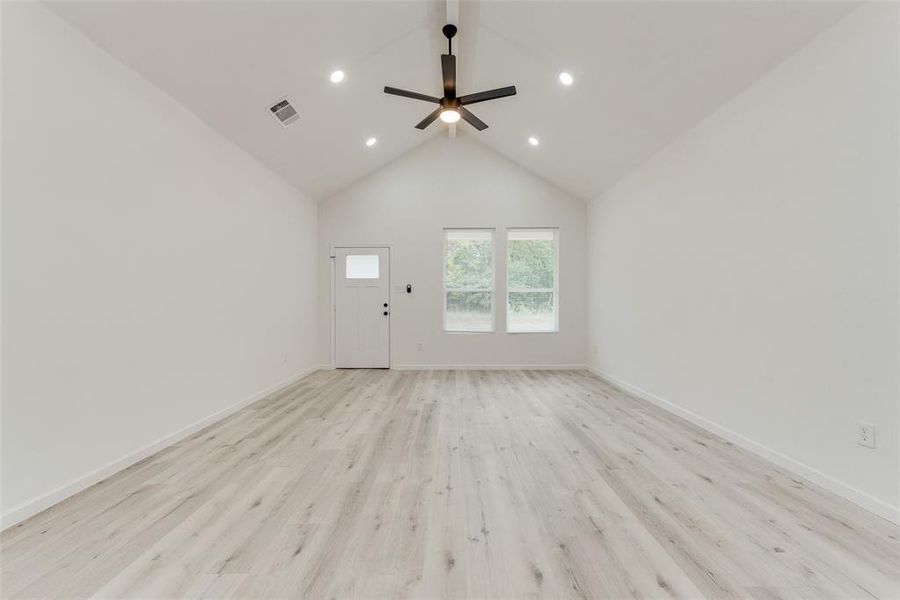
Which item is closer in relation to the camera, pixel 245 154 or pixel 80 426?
pixel 80 426

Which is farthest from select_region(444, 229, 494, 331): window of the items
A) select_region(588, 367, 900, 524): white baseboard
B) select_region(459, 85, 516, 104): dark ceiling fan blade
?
select_region(588, 367, 900, 524): white baseboard

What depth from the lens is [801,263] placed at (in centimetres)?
224

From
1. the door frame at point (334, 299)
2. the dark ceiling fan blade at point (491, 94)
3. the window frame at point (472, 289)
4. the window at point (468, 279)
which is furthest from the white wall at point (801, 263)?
the door frame at point (334, 299)

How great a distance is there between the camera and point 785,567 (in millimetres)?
1448

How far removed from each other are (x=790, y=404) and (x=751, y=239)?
1111mm

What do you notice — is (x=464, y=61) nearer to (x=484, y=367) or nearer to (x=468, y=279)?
(x=468, y=279)

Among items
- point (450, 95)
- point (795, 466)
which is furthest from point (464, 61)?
point (795, 466)

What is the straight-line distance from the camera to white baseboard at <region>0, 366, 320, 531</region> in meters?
1.76

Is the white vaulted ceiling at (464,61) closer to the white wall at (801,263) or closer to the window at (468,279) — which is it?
the white wall at (801,263)

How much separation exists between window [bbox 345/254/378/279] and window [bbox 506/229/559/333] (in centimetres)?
210

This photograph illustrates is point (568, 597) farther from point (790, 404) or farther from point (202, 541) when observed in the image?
point (790, 404)

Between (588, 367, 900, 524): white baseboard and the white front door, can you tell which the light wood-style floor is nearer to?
(588, 367, 900, 524): white baseboard

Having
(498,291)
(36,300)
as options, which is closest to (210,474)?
(36,300)

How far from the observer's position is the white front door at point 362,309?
18.8ft
